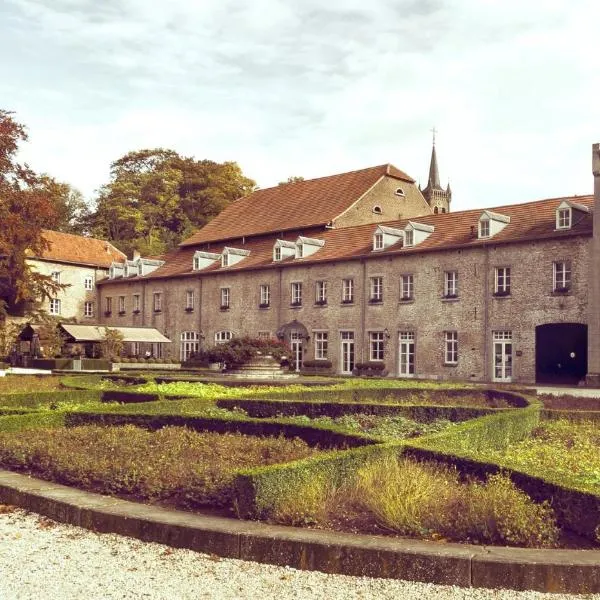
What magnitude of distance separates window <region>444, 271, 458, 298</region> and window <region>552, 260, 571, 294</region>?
4.51m

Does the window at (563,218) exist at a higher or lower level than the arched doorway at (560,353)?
higher

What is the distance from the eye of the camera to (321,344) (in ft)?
128

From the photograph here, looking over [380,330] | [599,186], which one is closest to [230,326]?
[380,330]

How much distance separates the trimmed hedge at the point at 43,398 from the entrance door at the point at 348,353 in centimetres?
2169

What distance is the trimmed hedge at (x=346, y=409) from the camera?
533 inches

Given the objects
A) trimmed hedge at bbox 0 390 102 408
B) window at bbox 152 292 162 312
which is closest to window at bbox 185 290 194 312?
window at bbox 152 292 162 312

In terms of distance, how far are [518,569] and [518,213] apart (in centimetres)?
3026

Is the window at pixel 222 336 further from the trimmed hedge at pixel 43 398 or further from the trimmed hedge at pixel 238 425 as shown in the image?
the trimmed hedge at pixel 238 425

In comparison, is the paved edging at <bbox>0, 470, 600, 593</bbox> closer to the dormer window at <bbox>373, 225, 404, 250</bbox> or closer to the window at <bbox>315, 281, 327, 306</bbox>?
the dormer window at <bbox>373, 225, 404, 250</bbox>

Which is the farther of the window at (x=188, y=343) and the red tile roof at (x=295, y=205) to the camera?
the window at (x=188, y=343)

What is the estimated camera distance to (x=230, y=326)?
4369cm

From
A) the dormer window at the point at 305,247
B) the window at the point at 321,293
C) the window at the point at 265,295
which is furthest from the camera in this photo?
the window at the point at 265,295

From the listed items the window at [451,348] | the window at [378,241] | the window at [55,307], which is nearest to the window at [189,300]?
the window at [55,307]

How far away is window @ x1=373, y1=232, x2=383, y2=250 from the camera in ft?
121
